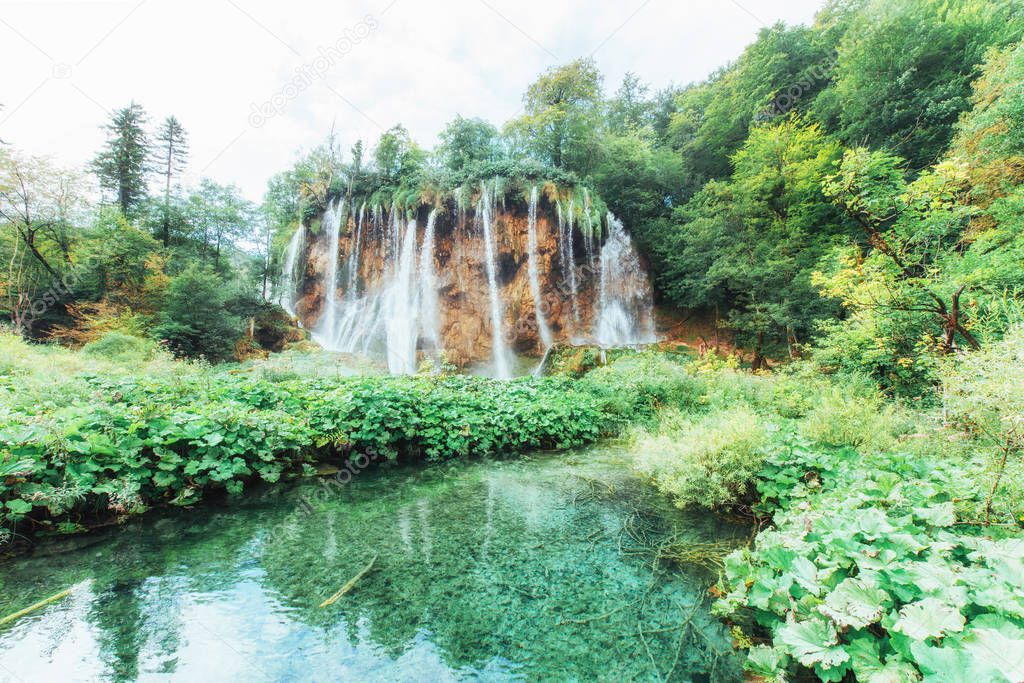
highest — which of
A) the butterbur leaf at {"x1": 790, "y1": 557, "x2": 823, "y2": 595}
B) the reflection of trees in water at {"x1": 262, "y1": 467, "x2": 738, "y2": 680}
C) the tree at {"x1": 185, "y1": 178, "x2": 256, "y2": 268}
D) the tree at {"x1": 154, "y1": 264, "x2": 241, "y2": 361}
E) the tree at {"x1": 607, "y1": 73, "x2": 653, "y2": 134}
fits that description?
the tree at {"x1": 607, "y1": 73, "x2": 653, "y2": 134}

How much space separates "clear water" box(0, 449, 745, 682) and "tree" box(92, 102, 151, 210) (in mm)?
24398

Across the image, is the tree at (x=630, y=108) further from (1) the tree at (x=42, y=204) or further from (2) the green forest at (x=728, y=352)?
(1) the tree at (x=42, y=204)

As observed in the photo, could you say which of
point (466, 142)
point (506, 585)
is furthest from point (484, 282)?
point (506, 585)

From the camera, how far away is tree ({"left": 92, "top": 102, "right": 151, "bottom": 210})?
19672mm

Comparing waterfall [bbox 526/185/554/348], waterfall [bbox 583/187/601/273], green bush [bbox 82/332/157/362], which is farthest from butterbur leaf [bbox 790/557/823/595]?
waterfall [bbox 583/187/601/273]

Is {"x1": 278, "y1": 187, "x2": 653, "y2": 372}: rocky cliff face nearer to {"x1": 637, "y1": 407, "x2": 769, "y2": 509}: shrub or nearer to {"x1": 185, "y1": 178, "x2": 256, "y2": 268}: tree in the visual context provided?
{"x1": 185, "y1": 178, "x2": 256, "y2": 268}: tree

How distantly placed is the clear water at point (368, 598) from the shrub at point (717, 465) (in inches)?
11.2

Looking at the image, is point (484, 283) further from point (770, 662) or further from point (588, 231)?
point (770, 662)

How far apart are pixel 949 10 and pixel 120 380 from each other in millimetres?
23339

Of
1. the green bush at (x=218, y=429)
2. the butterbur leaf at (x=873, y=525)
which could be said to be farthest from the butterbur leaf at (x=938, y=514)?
the green bush at (x=218, y=429)

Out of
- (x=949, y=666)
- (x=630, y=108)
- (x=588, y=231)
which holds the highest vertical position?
(x=630, y=108)

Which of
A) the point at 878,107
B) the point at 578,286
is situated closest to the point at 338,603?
the point at 578,286

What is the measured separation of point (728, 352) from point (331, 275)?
19.7 meters

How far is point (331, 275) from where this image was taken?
780 inches
